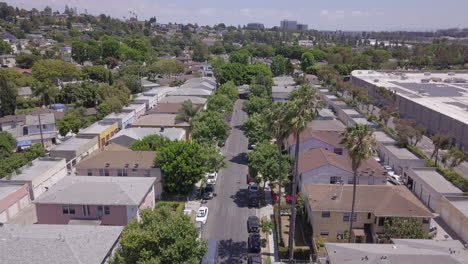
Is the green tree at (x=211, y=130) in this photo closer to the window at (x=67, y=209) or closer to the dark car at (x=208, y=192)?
the dark car at (x=208, y=192)

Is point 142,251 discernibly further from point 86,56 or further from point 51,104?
point 86,56

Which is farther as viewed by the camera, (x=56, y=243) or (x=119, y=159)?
(x=119, y=159)

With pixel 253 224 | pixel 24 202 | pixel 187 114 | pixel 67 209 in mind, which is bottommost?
pixel 24 202

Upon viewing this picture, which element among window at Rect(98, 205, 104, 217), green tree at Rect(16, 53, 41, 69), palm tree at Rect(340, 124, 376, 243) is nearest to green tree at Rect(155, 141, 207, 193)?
window at Rect(98, 205, 104, 217)

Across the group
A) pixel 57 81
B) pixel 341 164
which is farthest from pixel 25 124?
pixel 341 164

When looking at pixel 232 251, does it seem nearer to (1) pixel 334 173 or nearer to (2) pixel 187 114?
(1) pixel 334 173

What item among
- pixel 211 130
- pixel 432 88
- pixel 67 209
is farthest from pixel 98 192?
pixel 432 88

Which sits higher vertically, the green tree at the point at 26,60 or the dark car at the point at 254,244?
the green tree at the point at 26,60

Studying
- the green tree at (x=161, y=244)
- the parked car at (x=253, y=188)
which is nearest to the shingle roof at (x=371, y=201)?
the parked car at (x=253, y=188)
